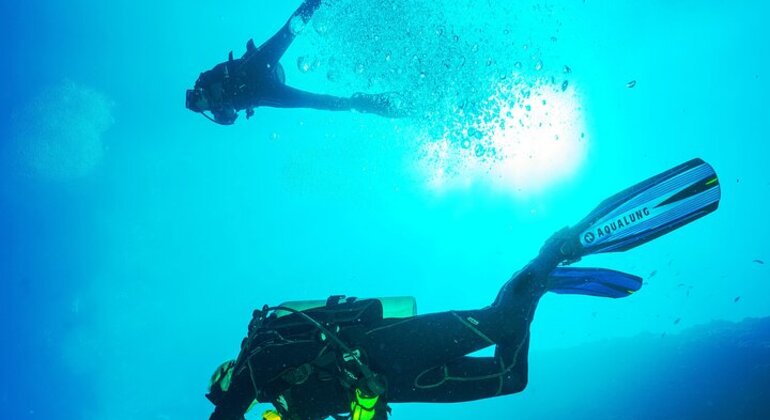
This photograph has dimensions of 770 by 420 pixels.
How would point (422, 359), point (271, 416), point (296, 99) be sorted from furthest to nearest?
1. point (296, 99)
2. point (422, 359)
3. point (271, 416)

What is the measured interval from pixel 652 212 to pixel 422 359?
A: 2.81 meters

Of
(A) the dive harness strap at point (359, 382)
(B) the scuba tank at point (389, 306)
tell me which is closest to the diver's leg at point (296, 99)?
(B) the scuba tank at point (389, 306)

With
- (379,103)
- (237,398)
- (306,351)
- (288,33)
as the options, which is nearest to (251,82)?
(288,33)

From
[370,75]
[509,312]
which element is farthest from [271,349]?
[370,75]

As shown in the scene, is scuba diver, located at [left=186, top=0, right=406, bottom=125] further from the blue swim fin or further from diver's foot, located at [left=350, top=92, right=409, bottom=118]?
the blue swim fin

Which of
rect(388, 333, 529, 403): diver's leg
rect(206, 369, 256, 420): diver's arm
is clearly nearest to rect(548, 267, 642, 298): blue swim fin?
rect(388, 333, 529, 403): diver's leg

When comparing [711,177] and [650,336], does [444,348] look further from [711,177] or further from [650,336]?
[650,336]

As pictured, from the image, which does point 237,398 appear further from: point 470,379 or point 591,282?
point 591,282

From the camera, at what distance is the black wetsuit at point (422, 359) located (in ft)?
9.90

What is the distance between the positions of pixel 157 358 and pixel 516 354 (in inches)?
3418

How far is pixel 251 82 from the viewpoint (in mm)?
6789

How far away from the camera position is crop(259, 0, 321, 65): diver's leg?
21.4 feet

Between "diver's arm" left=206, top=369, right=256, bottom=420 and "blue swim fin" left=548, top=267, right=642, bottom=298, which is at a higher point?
"blue swim fin" left=548, top=267, right=642, bottom=298

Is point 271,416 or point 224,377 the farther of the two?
point 224,377
